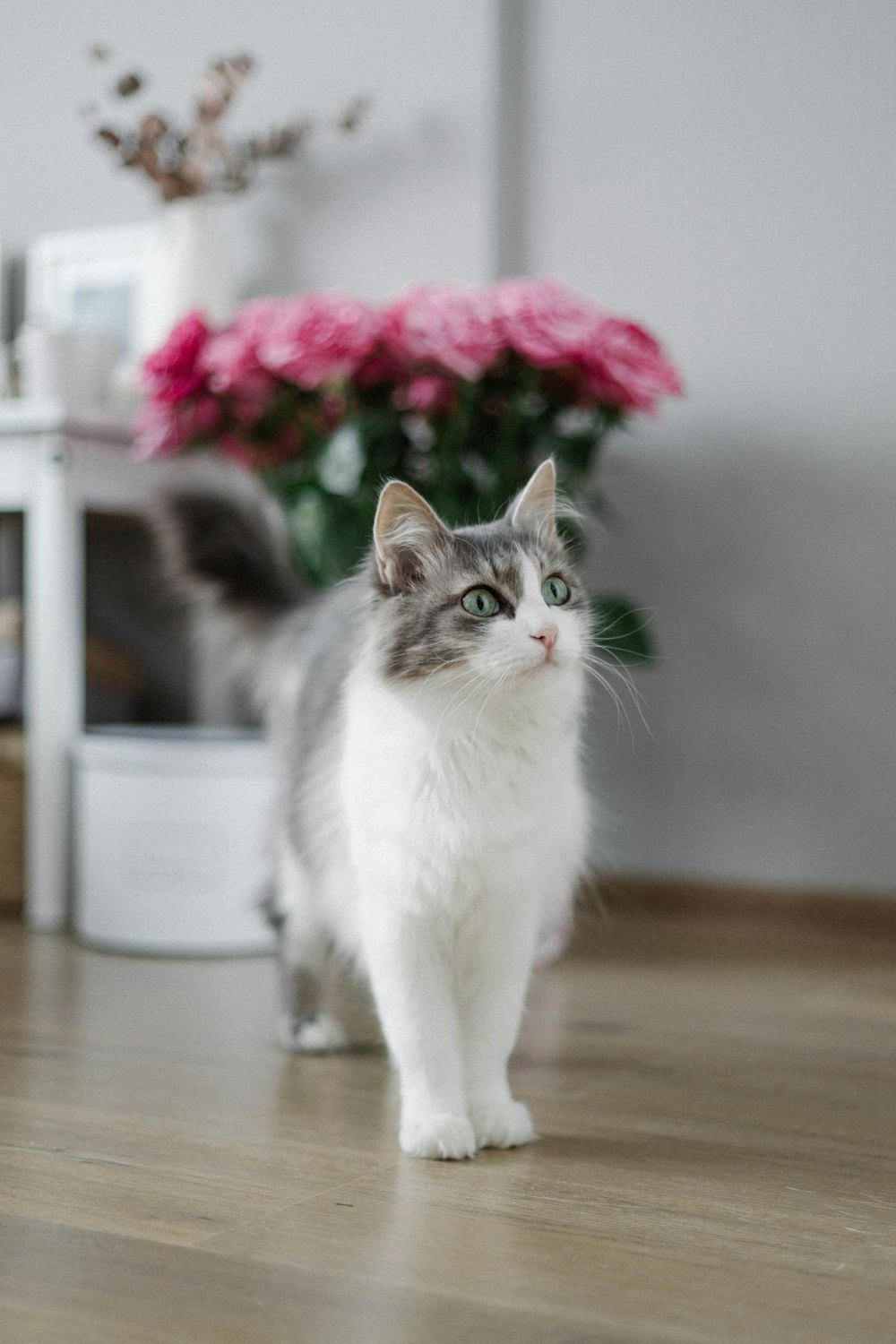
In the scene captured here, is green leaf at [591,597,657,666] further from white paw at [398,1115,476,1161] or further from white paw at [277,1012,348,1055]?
white paw at [398,1115,476,1161]

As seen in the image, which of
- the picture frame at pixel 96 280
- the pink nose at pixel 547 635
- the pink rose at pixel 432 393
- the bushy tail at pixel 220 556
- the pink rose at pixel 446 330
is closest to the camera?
the pink nose at pixel 547 635

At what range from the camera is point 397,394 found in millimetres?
2111

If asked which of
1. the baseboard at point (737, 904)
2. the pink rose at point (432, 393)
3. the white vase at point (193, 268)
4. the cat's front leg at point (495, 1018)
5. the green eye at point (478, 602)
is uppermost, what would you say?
the white vase at point (193, 268)

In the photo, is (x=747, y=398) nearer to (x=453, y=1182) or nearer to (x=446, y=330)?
(x=446, y=330)

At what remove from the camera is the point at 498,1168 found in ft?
3.92

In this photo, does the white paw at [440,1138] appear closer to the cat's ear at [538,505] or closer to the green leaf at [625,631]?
the cat's ear at [538,505]

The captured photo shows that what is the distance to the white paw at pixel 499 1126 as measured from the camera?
1.25 metres

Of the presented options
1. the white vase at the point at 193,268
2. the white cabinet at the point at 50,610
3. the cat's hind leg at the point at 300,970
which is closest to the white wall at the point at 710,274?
the white vase at the point at 193,268

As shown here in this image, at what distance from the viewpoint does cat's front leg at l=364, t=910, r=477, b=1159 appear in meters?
1.24

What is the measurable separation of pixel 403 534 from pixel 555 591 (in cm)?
Answer: 14

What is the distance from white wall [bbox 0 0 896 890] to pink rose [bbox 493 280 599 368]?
492mm

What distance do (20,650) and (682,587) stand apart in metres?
1.11

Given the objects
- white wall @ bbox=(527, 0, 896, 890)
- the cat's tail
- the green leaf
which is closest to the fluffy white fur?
the cat's tail

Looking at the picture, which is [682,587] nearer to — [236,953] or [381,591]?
[236,953]
